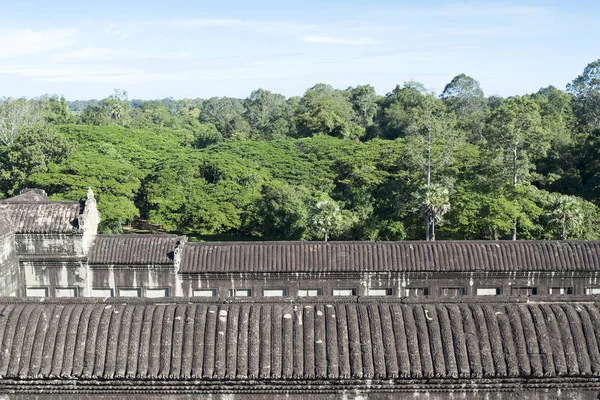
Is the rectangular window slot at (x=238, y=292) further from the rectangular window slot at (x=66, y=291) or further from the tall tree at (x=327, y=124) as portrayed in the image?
the tall tree at (x=327, y=124)

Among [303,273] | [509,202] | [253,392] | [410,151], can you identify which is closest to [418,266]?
[303,273]

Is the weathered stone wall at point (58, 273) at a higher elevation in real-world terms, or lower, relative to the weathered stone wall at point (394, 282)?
higher

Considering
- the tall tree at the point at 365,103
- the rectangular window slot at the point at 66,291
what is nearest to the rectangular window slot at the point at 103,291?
the rectangular window slot at the point at 66,291

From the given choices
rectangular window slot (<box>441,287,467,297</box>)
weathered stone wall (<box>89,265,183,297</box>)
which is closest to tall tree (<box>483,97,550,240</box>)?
rectangular window slot (<box>441,287,467,297</box>)

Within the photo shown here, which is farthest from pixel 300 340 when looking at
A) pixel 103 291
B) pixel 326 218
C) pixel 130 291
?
pixel 326 218

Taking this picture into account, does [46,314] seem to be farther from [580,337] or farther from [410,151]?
[410,151]

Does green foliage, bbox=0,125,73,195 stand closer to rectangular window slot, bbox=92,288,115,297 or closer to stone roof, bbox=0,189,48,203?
stone roof, bbox=0,189,48,203
